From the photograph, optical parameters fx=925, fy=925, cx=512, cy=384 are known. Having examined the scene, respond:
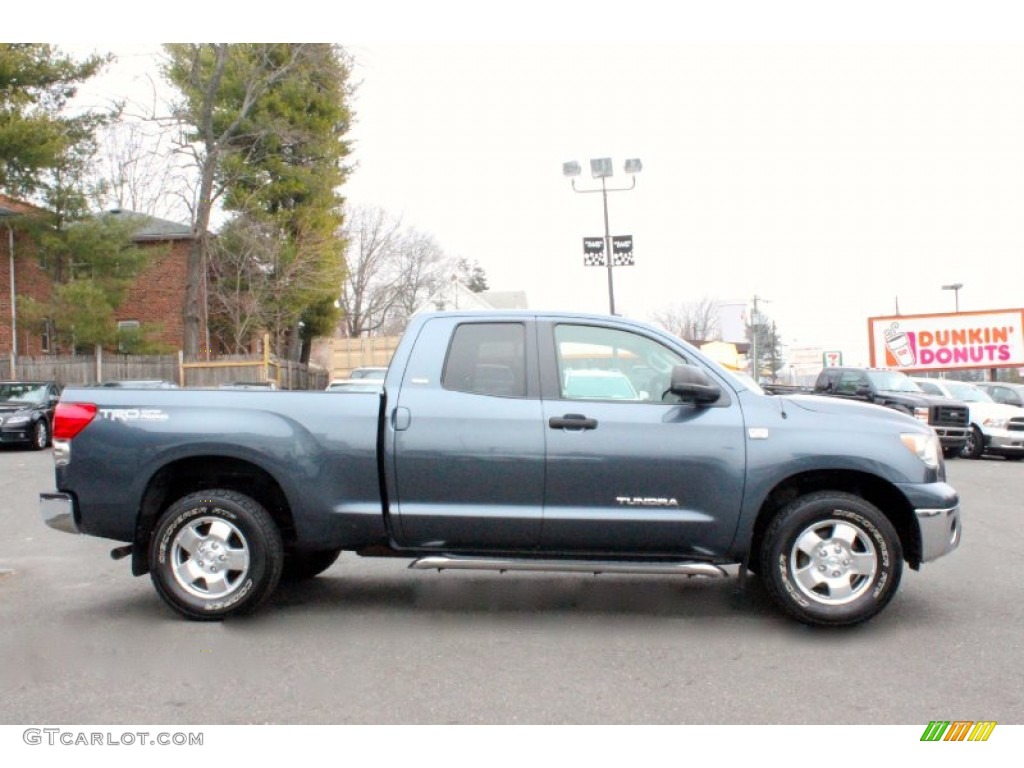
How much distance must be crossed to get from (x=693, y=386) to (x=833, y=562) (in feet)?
4.29

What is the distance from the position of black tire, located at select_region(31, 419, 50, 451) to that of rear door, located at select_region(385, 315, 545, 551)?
17186mm

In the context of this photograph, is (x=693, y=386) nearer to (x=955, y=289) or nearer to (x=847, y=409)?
(x=847, y=409)

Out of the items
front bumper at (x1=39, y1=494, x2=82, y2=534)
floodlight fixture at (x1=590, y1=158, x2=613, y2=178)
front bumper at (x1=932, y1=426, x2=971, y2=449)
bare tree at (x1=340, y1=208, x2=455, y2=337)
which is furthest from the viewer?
bare tree at (x1=340, y1=208, x2=455, y2=337)

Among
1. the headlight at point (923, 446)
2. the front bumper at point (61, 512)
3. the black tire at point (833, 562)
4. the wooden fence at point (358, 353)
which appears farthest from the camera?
the wooden fence at point (358, 353)

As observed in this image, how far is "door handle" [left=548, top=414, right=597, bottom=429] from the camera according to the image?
5414 millimetres

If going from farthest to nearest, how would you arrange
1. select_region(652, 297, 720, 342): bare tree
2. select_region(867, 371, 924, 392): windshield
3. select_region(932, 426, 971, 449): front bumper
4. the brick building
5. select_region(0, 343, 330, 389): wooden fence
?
select_region(652, 297, 720, 342): bare tree
the brick building
select_region(0, 343, 330, 389): wooden fence
select_region(867, 371, 924, 392): windshield
select_region(932, 426, 971, 449): front bumper

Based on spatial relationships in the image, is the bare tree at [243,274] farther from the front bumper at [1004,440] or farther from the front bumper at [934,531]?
the front bumper at [934,531]

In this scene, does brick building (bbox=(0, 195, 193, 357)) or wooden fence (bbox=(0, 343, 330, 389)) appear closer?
wooden fence (bbox=(0, 343, 330, 389))

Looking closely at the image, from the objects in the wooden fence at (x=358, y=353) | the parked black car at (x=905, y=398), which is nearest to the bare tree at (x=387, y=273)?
the wooden fence at (x=358, y=353)

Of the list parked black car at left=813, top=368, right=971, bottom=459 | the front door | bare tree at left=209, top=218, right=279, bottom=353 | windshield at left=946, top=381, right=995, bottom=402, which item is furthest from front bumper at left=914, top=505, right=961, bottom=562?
bare tree at left=209, top=218, right=279, bottom=353
